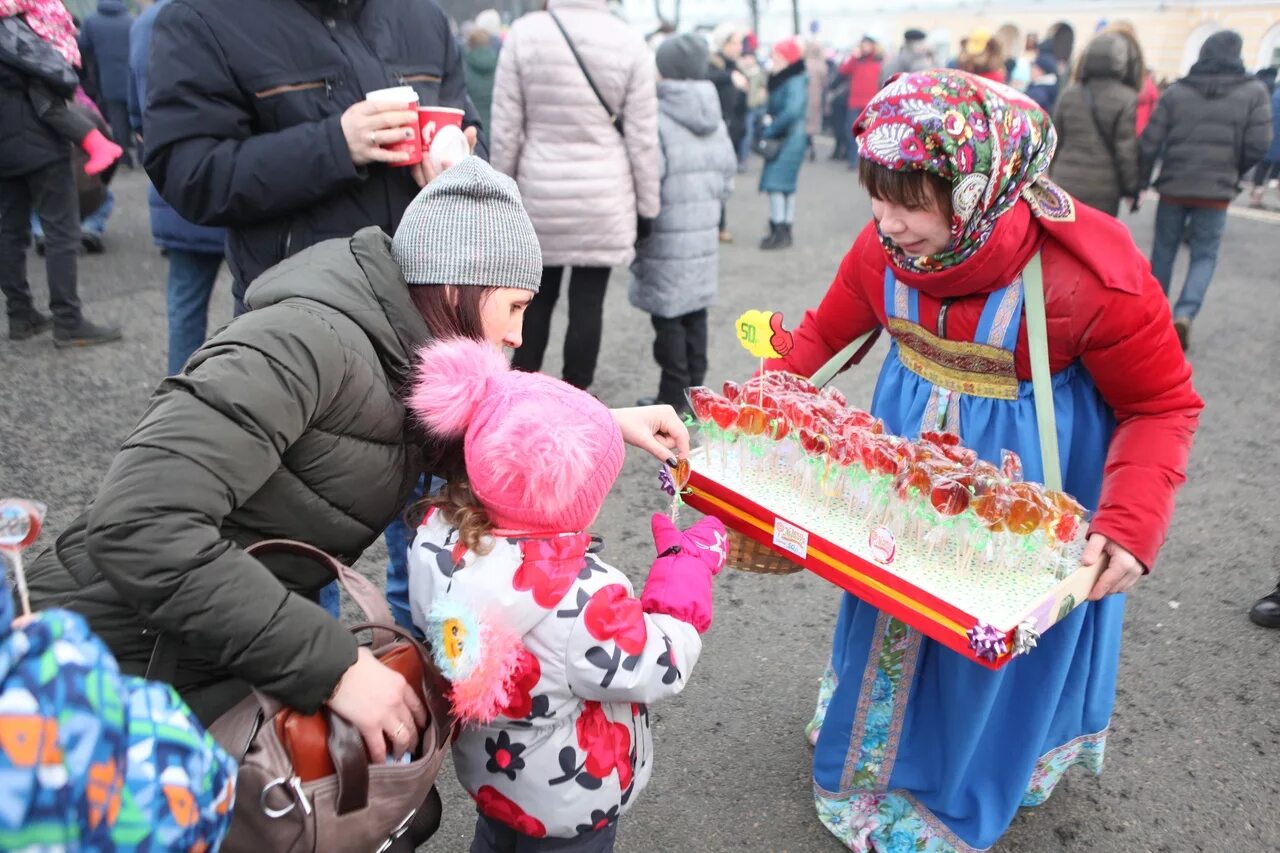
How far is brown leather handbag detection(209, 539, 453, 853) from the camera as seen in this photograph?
1.25 m

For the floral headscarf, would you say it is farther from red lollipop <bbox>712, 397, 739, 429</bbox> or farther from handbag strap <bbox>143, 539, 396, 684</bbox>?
handbag strap <bbox>143, 539, 396, 684</bbox>

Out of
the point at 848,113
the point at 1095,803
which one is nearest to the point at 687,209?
the point at 1095,803

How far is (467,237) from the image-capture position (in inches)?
62.9

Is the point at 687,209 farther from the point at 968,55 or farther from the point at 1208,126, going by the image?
the point at 1208,126

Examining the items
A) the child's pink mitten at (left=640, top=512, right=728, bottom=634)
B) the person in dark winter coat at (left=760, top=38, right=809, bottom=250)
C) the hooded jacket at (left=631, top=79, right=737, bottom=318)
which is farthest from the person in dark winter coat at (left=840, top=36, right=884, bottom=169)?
the child's pink mitten at (left=640, top=512, right=728, bottom=634)

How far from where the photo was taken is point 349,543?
151 cm

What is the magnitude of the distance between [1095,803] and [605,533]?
6.32 feet

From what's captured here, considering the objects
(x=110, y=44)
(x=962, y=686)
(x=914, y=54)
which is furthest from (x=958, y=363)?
(x=914, y=54)

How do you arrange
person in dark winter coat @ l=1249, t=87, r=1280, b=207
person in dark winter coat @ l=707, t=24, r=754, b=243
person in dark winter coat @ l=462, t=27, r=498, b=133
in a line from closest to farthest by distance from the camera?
person in dark winter coat @ l=462, t=27, r=498, b=133 → person in dark winter coat @ l=707, t=24, r=754, b=243 → person in dark winter coat @ l=1249, t=87, r=1280, b=207

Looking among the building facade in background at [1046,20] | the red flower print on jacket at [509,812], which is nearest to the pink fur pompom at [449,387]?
the red flower print on jacket at [509,812]

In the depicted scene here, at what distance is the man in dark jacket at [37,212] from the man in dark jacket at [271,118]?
3189mm

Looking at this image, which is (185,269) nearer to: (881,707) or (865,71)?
(881,707)

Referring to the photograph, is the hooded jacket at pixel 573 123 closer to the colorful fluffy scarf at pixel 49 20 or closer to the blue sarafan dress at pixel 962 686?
the blue sarafan dress at pixel 962 686

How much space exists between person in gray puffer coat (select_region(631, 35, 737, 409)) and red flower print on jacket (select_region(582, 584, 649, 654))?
310 centimetres
